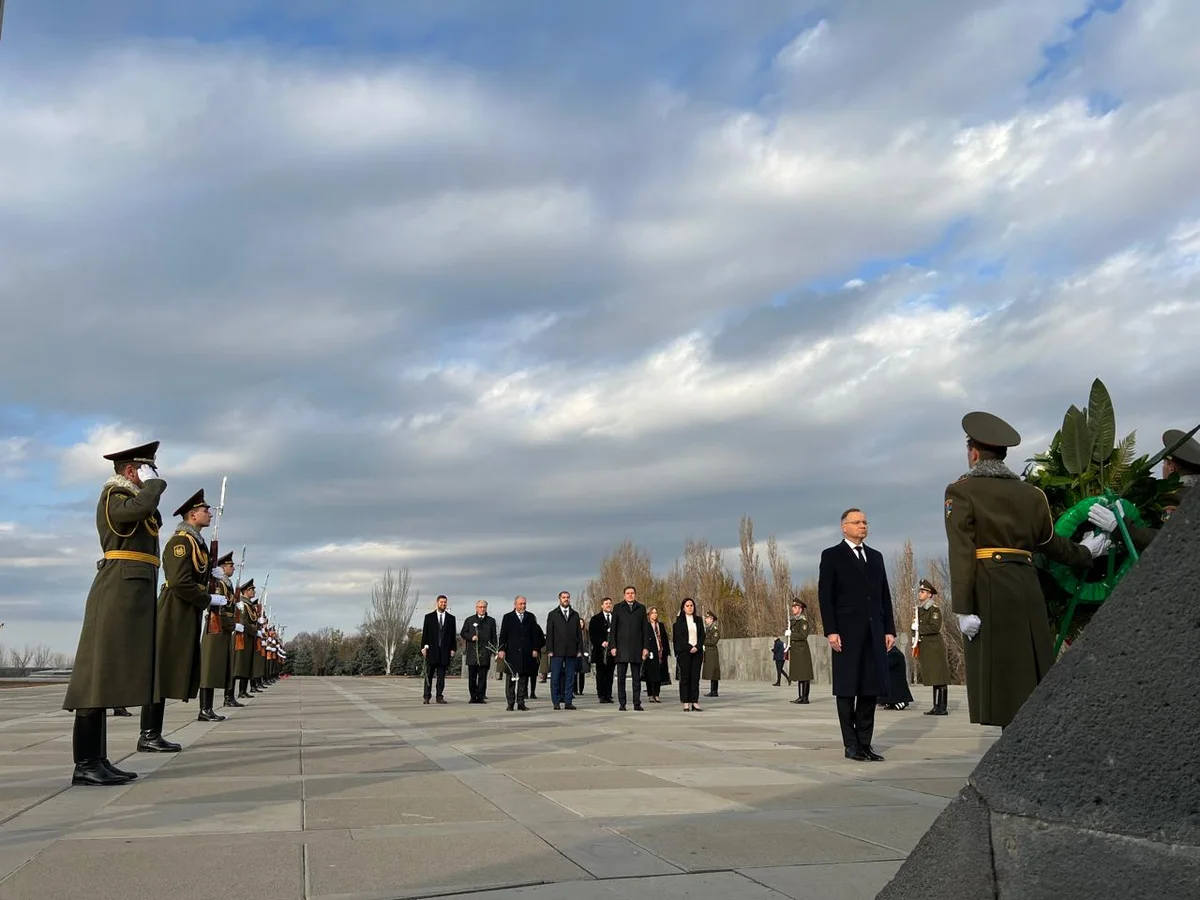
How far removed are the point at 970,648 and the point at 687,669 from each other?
430 inches

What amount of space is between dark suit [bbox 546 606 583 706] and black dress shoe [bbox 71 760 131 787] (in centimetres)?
1171

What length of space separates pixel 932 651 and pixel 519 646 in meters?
6.77

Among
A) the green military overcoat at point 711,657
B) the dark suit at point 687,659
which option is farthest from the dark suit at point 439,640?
the green military overcoat at point 711,657

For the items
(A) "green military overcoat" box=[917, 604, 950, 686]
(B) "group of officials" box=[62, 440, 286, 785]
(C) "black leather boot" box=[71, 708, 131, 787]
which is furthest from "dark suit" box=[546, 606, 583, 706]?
(C) "black leather boot" box=[71, 708, 131, 787]

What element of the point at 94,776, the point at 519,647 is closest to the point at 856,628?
the point at 94,776

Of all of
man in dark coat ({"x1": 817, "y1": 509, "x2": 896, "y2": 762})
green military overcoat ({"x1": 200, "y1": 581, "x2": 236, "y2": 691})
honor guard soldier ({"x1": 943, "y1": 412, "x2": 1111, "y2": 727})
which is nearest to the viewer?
honor guard soldier ({"x1": 943, "y1": 412, "x2": 1111, "y2": 727})

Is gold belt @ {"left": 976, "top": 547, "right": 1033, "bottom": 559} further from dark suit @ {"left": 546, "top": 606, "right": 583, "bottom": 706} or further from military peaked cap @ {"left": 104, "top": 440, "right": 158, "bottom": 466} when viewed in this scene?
dark suit @ {"left": 546, "top": 606, "right": 583, "bottom": 706}

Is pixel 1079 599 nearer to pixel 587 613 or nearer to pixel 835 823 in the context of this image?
pixel 835 823

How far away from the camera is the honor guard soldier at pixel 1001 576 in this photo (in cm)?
583

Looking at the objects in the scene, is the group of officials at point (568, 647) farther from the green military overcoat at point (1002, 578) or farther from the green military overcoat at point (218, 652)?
the green military overcoat at point (1002, 578)

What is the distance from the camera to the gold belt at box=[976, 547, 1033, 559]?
19.5ft

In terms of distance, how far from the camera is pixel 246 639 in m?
21.5

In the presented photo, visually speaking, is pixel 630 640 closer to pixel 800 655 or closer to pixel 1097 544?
pixel 800 655

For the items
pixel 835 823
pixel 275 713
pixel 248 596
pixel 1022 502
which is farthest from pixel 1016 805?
pixel 248 596
